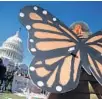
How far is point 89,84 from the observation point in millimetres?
3260

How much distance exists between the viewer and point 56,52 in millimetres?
3074

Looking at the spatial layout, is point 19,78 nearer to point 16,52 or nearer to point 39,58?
point 39,58

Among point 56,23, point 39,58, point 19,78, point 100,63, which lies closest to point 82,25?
point 56,23

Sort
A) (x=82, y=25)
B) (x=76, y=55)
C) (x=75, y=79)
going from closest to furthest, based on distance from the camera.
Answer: (x=75, y=79)
(x=76, y=55)
(x=82, y=25)

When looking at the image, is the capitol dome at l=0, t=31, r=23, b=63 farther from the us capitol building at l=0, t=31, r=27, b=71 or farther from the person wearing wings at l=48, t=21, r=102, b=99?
the person wearing wings at l=48, t=21, r=102, b=99

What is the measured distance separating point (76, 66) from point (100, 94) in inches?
20.5

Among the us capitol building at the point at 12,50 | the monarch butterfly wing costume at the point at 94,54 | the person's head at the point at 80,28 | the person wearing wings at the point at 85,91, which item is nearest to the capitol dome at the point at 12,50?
the us capitol building at the point at 12,50

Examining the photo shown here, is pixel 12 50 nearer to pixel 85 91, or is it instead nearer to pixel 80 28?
pixel 80 28

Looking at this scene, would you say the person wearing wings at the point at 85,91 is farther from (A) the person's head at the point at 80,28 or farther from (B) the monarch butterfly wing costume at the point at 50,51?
(A) the person's head at the point at 80,28

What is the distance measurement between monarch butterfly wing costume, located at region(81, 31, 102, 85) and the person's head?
318 mm

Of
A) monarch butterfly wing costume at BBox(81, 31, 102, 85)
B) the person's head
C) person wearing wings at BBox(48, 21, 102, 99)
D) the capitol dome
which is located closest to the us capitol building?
the capitol dome

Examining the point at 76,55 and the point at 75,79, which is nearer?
the point at 75,79

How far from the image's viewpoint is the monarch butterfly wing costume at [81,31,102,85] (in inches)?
117

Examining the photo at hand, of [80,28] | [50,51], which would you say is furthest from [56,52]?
[80,28]
